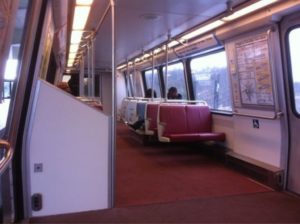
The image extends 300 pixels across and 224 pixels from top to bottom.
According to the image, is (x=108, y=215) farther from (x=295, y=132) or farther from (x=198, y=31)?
(x=198, y=31)

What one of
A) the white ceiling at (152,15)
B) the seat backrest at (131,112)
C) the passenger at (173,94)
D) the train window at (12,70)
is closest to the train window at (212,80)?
the passenger at (173,94)

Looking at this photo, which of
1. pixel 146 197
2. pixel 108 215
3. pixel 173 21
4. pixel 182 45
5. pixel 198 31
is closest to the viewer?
pixel 108 215

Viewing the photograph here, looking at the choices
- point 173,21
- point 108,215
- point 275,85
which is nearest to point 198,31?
point 173,21

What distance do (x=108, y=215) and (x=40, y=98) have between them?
1414mm

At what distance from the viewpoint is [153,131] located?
730 cm

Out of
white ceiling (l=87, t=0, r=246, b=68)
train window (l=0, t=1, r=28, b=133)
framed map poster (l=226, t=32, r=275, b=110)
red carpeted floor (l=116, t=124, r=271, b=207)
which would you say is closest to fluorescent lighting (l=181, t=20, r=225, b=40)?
white ceiling (l=87, t=0, r=246, b=68)

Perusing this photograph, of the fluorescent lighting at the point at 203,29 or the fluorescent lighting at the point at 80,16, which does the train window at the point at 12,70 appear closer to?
the fluorescent lighting at the point at 80,16

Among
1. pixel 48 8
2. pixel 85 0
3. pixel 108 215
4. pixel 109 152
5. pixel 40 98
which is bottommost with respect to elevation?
pixel 108 215

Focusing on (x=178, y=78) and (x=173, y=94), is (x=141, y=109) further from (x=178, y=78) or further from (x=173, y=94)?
(x=178, y=78)

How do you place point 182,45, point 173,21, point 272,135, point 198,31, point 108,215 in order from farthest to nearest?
point 182,45 → point 198,31 → point 173,21 → point 272,135 → point 108,215

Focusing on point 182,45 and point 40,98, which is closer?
point 40,98

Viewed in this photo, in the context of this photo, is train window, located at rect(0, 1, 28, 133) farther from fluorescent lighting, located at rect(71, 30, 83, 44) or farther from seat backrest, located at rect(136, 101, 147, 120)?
seat backrest, located at rect(136, 101, 147, 120)

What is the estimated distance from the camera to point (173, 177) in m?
5.20

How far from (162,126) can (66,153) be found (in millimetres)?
3113
